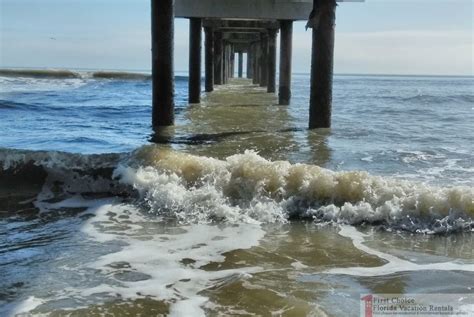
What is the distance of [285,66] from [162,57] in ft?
32.2

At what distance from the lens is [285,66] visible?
19.5 meters

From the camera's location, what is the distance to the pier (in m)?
10.2

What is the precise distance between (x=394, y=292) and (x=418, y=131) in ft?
30.9

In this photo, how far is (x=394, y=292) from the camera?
3.54m

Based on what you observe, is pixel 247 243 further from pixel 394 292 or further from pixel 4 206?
pixel 4 206

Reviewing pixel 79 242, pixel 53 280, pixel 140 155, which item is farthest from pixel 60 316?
pixel 140 155

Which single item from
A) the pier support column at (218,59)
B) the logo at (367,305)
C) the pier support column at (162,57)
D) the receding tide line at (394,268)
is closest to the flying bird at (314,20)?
the pier support column at (162,57)

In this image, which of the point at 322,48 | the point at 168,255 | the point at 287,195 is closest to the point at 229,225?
the point at 287,195

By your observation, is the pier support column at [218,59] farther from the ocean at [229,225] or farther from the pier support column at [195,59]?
the ocean at [229,225]

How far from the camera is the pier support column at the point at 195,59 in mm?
18125

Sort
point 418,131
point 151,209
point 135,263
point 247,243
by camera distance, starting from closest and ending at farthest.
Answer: point 135,263 < point 247,243 < point 151,209 < point 418,131

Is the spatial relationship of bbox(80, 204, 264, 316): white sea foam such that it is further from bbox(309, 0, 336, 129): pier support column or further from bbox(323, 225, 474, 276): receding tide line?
bbox(309, 0, 336, 129): pier support column

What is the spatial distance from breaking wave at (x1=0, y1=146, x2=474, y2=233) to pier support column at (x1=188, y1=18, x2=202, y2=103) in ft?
35.0

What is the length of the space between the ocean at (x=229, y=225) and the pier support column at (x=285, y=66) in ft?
29.4
